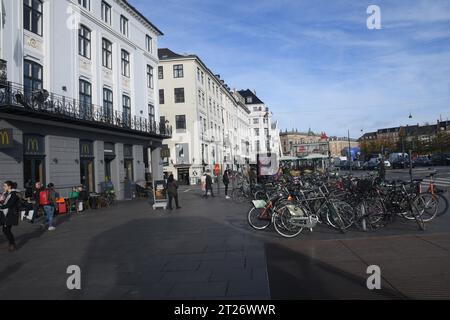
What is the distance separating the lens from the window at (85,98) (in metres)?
23.5

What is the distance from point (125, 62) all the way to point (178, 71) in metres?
22.7

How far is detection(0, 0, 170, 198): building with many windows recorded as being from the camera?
18156 millimetres

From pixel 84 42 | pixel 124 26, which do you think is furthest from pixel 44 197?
pixel 124 26

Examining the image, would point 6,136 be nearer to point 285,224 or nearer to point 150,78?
point 285,224

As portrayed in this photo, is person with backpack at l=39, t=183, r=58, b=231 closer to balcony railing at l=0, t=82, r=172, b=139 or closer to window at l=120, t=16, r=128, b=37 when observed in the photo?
balcony railing at l=0, t=82, r=172, b=139

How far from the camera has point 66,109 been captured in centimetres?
2188

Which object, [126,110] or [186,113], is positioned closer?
[126,110]

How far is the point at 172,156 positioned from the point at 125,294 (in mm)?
46227

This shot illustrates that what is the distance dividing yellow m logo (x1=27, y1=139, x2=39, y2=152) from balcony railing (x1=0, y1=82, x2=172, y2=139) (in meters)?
1.55

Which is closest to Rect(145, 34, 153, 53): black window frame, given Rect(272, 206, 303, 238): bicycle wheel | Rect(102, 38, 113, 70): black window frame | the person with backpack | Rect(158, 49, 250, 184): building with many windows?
Rect(102, 38, 113, 70): black window frame

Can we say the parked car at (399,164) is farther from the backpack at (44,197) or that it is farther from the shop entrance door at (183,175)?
the backpack at (44,197)

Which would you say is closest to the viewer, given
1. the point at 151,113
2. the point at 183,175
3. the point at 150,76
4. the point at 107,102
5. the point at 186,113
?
the point at 107,102
